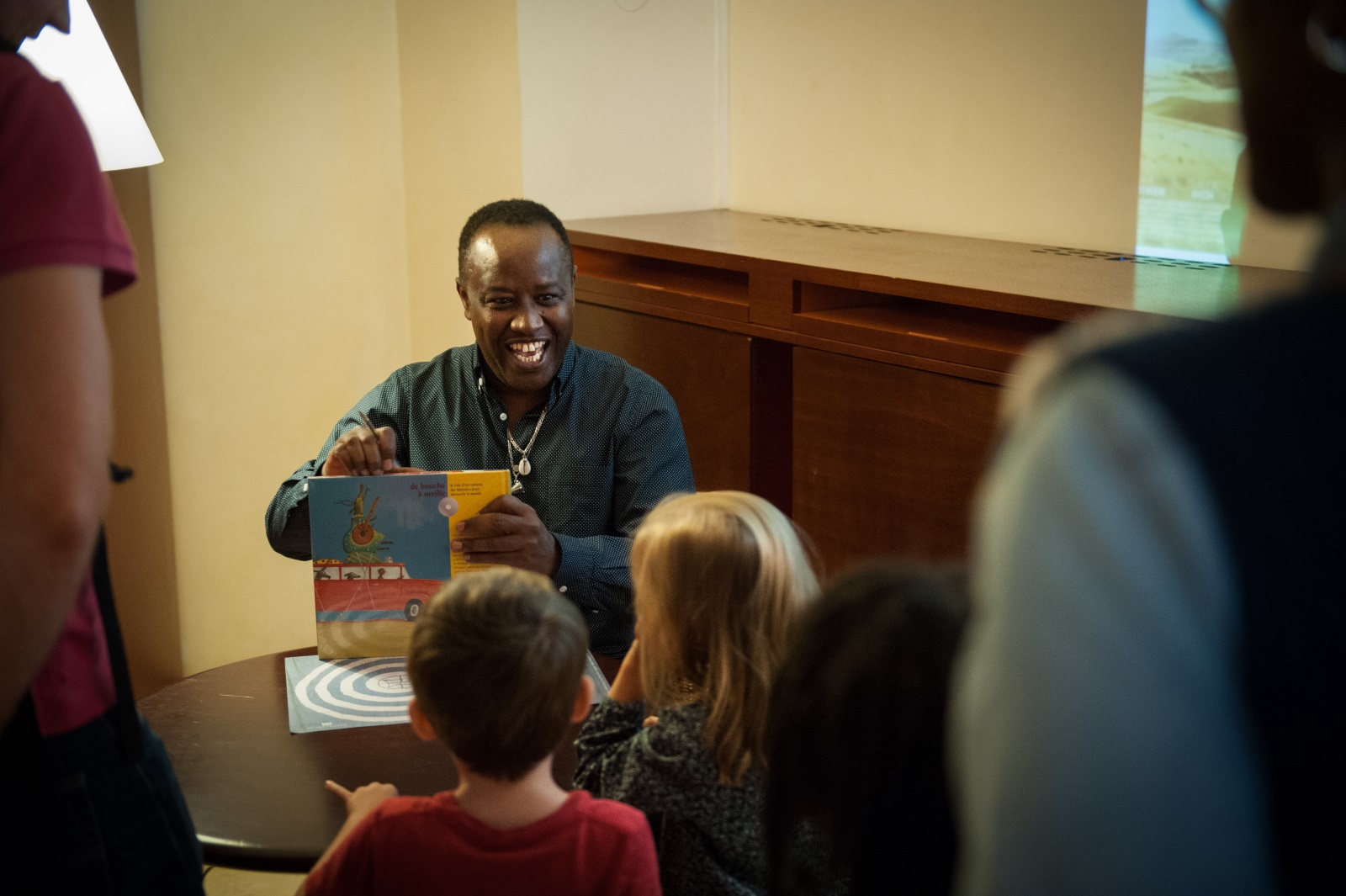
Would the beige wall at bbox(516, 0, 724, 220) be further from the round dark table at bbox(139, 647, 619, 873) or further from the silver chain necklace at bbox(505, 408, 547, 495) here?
the round dark table at bbox(139, 647, 619, 873)

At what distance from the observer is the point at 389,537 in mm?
1852

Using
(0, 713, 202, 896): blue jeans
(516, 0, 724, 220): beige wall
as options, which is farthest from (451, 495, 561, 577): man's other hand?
(516, 0, 724, 220): beige wall

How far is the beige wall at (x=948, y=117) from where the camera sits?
2.66m

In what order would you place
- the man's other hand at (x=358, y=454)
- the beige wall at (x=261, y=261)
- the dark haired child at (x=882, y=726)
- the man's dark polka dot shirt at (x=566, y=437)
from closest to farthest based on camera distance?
the dark haired child at (x=882, y=726)
the man's other hand at (x=358, y=454)
the man's dark polka dot shirt at (x=566, y=437)
the beige wall at (x=261, y=261)

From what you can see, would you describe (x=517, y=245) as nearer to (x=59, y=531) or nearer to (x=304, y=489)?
(x=304, y=489)

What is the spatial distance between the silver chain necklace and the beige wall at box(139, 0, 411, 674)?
1.66 meters

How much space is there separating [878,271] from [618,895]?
149 cm

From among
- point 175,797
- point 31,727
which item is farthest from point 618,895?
point 31,727

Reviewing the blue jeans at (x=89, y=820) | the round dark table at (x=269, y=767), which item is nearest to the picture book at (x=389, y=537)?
the round dark table at (x=269, y=767)

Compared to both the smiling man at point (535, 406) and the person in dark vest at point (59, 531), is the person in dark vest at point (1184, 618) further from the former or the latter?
the smiling man at point (535, 406)

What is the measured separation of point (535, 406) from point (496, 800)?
4.11 ft

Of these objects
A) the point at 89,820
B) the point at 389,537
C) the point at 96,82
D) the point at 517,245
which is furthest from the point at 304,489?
the point at 89,820

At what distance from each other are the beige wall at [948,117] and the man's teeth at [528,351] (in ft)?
4.00

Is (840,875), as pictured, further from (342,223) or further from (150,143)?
(342,223)
